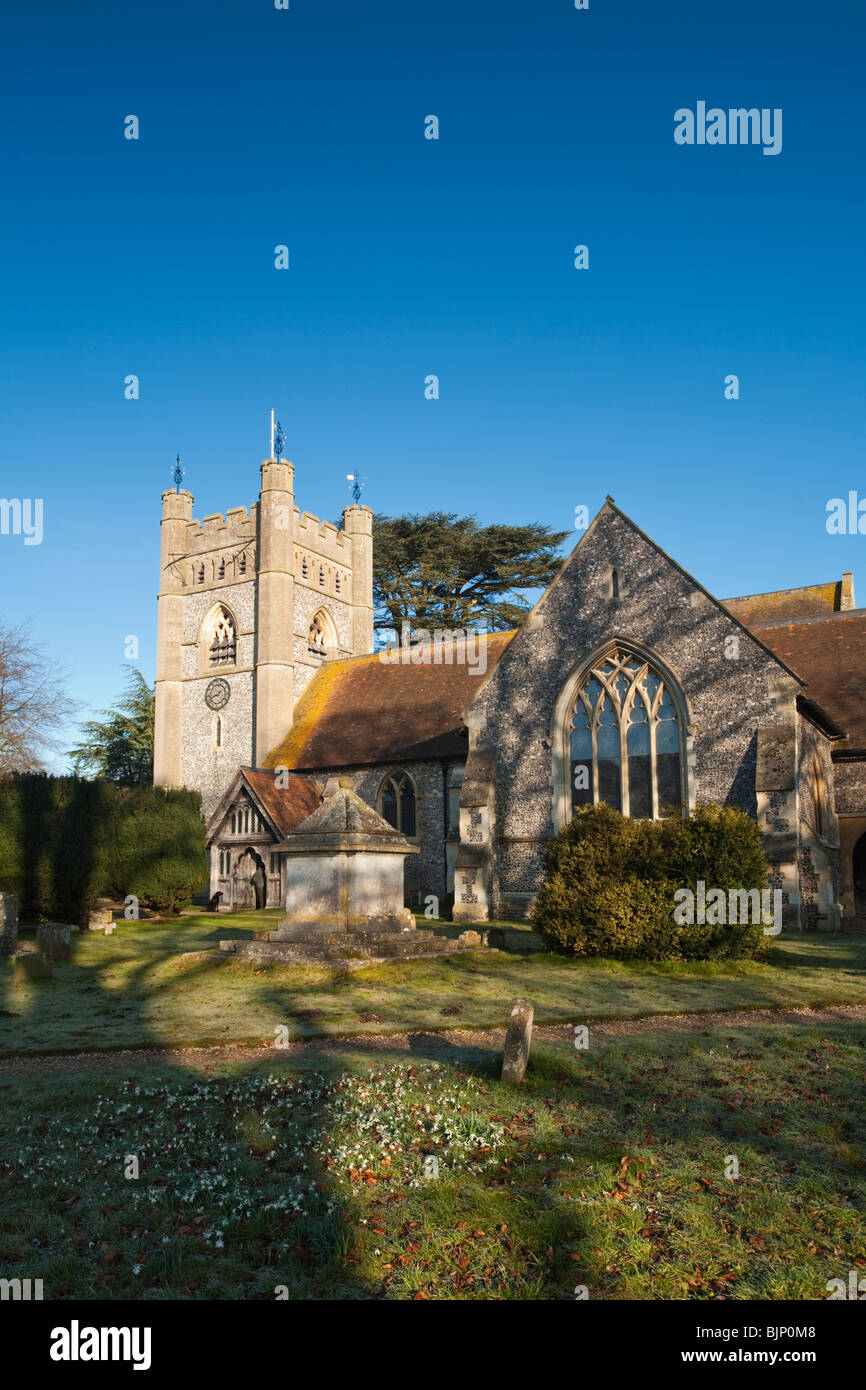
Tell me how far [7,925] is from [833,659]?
19.7 metres

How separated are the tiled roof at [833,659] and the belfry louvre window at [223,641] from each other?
1877 cm

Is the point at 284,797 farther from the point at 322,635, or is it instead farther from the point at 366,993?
the point at 366,993

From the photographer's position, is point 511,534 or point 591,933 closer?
point 591,933

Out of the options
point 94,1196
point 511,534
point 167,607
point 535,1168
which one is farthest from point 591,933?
point 511,534

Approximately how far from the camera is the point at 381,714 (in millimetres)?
29422

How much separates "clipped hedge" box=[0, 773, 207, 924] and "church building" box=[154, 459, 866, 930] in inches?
115

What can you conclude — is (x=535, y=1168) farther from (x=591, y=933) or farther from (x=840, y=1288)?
(x=591, y=933)

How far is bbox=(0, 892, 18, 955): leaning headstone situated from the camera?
587 inches

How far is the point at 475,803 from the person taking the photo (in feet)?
67.1

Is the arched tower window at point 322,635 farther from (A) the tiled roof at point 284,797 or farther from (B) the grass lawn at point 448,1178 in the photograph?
(B) the grass lawn at point 448,1178

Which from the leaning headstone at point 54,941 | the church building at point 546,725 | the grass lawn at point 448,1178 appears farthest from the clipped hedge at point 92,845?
the grass lawn at point 448,1178

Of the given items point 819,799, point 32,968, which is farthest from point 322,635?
point 32,968
